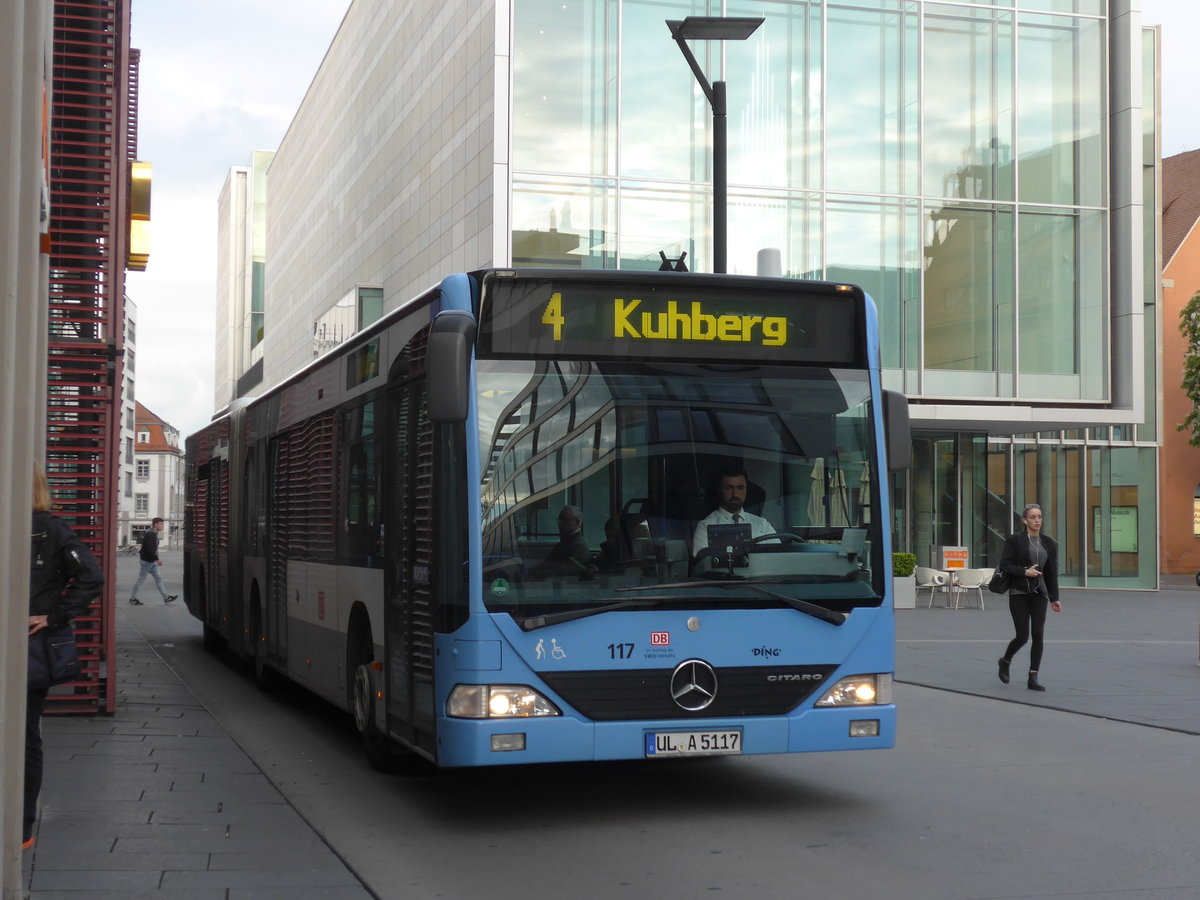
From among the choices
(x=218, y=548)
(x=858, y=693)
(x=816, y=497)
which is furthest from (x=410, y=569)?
(x=218, y=548)

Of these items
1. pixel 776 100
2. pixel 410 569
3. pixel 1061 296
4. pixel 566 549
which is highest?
pixel 776 100

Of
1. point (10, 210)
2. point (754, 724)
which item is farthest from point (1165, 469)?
point (10, 210)

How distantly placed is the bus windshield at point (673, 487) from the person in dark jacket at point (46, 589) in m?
1.85

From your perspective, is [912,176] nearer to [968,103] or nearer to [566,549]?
[968,103]

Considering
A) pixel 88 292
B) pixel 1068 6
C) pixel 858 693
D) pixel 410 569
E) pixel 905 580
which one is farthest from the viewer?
pixel 1068 6

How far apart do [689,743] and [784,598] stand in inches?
35.1

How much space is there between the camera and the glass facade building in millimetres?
29500

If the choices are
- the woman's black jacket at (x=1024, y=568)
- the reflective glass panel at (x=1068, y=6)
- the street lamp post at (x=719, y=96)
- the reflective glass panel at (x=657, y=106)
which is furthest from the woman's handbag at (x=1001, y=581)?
the reflective glass panel at (x=1068, y=6)

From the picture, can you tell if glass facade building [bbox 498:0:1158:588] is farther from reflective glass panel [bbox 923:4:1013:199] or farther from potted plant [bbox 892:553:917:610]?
potted plant [bbox 892:553:917:610]

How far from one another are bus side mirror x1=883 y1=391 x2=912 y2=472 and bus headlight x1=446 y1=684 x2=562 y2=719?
91.6 inches

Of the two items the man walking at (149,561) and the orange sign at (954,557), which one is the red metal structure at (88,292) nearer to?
the man walking at (149,561)

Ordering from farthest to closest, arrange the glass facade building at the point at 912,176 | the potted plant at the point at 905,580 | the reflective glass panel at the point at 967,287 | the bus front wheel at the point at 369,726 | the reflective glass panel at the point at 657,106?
1. the reflective glass panel at the point at 967,287
2. the reflective glass panel at the point at 657,106
3. the glass facade building at the point at 912,176
4. the potted plant at the point at 905,580
5. the bus front wheel at the point at 369,726

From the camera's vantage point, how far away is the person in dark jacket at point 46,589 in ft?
21.9

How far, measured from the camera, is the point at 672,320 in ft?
25.8
